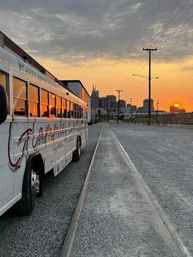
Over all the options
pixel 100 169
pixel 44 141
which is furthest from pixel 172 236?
pixel 100 169

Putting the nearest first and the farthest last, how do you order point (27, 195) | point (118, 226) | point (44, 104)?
point (118, 226), point (27, 195), point (44, 104)

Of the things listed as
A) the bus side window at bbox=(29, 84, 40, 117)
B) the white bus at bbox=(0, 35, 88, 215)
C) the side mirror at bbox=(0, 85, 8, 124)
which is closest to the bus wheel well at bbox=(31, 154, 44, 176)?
the white bus at bbox=(0, 35, 88, 215)

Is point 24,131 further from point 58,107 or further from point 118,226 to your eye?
point 58,107

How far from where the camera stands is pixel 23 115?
534 centimetres

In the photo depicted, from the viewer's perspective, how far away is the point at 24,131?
5301 mm

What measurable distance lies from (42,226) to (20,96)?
2020mm

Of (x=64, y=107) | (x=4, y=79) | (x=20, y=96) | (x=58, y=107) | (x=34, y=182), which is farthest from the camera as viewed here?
(x=64, y=107)

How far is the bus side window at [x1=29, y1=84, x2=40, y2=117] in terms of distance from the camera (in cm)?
585

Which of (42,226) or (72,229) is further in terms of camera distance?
(42,226)

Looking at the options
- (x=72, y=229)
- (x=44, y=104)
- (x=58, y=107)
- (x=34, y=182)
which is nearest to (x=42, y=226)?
(x=72, y=229)

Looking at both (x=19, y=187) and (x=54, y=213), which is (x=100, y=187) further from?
(x=19, y=187)

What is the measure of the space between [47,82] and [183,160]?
24.1 ft

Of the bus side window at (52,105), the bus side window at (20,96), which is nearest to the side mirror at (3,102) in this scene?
the bus side window at (20,96)

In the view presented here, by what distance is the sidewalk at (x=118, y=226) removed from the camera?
4199mm
